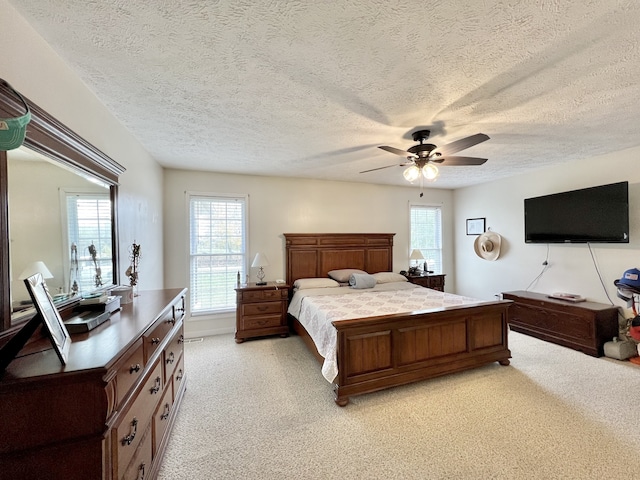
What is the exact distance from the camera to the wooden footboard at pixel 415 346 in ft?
7.94

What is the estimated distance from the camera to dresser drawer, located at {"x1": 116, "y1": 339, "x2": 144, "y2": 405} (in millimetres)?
1104

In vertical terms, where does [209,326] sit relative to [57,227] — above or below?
below

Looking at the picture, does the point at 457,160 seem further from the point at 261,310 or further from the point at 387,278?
the point at 261,310

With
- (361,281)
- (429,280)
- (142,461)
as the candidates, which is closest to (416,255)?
(429,280)

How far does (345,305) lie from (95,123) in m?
2.87

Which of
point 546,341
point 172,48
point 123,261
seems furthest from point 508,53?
point 546,341

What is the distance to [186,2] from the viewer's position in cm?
121

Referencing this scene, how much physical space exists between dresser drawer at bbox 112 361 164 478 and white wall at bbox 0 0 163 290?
1.19m

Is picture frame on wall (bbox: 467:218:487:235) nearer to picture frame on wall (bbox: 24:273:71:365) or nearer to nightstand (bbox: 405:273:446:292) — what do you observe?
nightstand (bbox: 405:273:446:292)

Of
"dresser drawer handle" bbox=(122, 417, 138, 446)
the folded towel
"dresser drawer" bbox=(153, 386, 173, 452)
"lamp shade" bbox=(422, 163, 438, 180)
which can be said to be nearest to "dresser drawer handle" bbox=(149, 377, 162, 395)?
"dresser drawer" bbox=(153, 386, 173, 452)

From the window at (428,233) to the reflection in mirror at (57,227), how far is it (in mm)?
5024

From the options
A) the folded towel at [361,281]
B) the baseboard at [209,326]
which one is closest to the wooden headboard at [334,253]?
the folded towel at [361,281]

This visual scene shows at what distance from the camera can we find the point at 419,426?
207 centimetres

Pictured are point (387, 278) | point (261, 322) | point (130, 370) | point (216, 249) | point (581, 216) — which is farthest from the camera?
point (387, 278)
